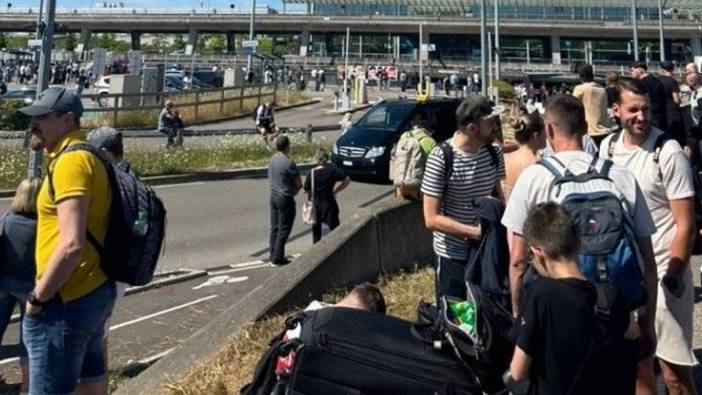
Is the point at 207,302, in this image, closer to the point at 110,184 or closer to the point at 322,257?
the point at 322,257

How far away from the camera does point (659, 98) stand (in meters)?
8.12

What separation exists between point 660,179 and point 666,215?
0.19 m

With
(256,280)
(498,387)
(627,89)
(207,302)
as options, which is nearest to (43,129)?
(498,387)

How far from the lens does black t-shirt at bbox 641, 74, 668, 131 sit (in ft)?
26.2

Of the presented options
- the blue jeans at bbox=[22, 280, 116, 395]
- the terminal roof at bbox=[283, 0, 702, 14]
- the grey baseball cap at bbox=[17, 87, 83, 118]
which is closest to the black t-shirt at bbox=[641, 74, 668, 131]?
the grey baseball cap at bbox=[17, 87, 83, 118]

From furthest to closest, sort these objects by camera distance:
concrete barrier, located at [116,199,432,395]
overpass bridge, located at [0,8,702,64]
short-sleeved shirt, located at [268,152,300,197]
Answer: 1. overpass bridge, located at [0,8,702,64]
2. short-sleeved shirt, located at [268,152,300,197]
3. concrete barrier, located at [116,199,432,395]

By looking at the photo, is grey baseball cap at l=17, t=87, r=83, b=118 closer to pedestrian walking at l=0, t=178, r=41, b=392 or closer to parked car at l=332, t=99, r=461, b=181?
pedestrian walking at l=0, t=178, r=41, b=392

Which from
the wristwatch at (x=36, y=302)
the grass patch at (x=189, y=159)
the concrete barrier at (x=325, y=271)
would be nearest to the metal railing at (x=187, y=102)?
the grass patch at (x=189, y=159)

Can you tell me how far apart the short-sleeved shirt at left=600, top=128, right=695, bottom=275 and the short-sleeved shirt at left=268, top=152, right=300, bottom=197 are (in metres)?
7.16

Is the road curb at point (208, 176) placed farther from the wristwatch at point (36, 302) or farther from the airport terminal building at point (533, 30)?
the airport terminal building at point (533, 30)

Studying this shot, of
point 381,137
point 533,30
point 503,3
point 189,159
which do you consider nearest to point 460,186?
point 381,137

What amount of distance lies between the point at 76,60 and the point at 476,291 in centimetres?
7611

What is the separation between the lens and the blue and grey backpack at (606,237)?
3.26 m

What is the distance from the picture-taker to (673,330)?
4.24 m
